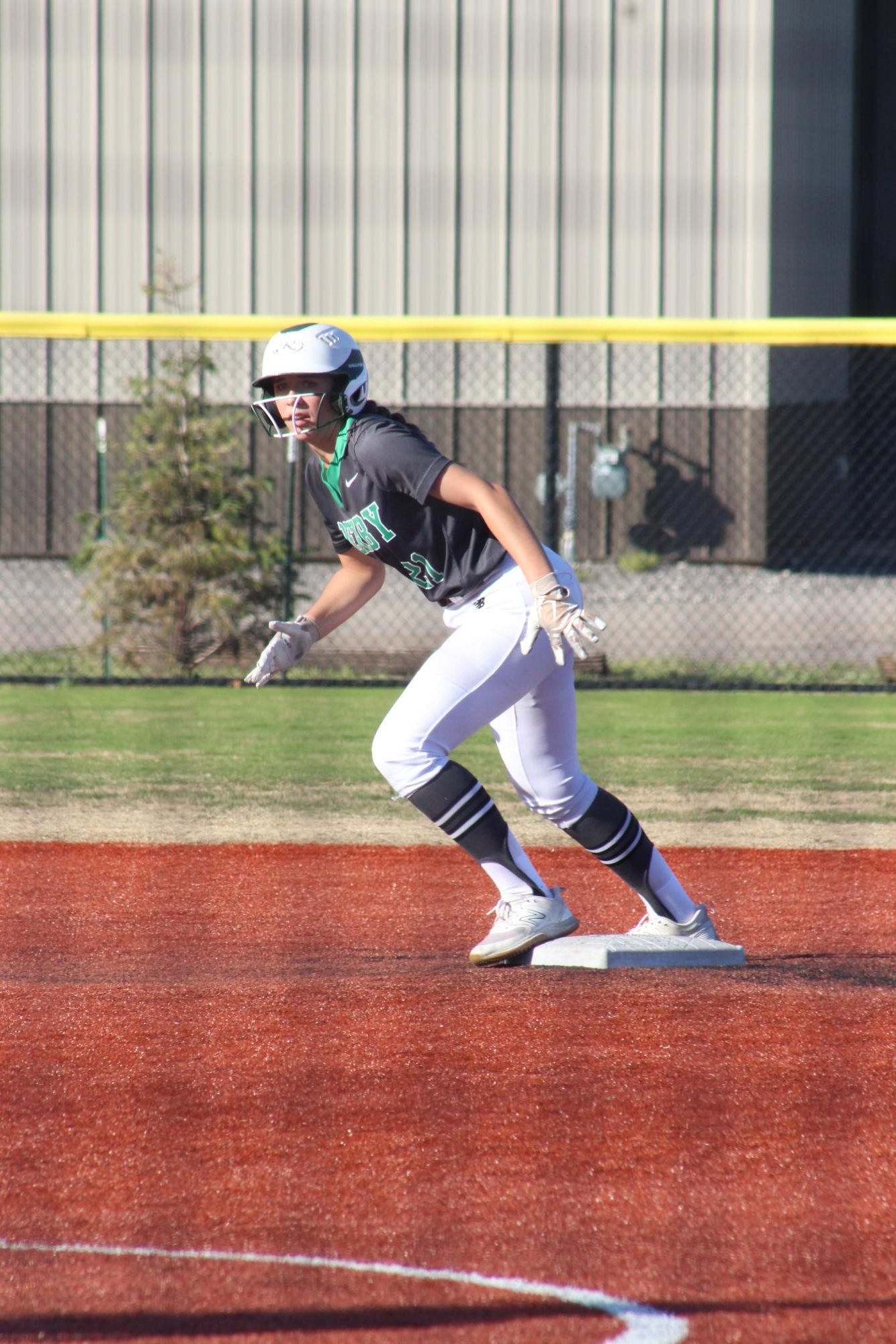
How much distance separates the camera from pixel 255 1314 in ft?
8.02

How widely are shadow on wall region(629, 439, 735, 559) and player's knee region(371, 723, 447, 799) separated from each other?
52.7ft

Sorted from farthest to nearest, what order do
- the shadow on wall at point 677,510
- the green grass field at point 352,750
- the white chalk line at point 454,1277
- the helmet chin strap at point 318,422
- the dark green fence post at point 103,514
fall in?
1. the shadow on wall at point 677,510
2. the dark green fence post at point 103,514
3. the green grass field at point 352,750
4. the helmet chin strap at point 318,422
5. the white chalk line at point 454,1277

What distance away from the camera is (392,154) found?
1955cm

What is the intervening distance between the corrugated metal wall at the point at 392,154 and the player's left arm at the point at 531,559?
1584 centimetres

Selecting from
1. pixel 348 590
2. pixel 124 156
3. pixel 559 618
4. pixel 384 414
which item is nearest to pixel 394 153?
pixel 124 156

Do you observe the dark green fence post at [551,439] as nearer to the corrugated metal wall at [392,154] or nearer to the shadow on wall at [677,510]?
the corrugated metal wall at [392,154]

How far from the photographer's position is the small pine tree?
11.4m

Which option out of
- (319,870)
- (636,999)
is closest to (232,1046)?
(636,999)

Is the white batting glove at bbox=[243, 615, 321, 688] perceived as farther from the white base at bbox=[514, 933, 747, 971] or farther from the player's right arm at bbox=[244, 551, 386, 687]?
the white base at bbox=[514, 933, 747, 971]

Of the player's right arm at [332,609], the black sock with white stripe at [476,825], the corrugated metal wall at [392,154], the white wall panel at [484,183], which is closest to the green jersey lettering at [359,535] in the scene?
the player's right arm at [332,609]

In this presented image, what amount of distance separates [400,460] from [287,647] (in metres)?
0.87

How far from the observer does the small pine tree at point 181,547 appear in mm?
11375

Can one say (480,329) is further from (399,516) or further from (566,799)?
(566,799)

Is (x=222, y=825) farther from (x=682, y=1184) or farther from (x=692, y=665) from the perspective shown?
(x=692, y=665)
